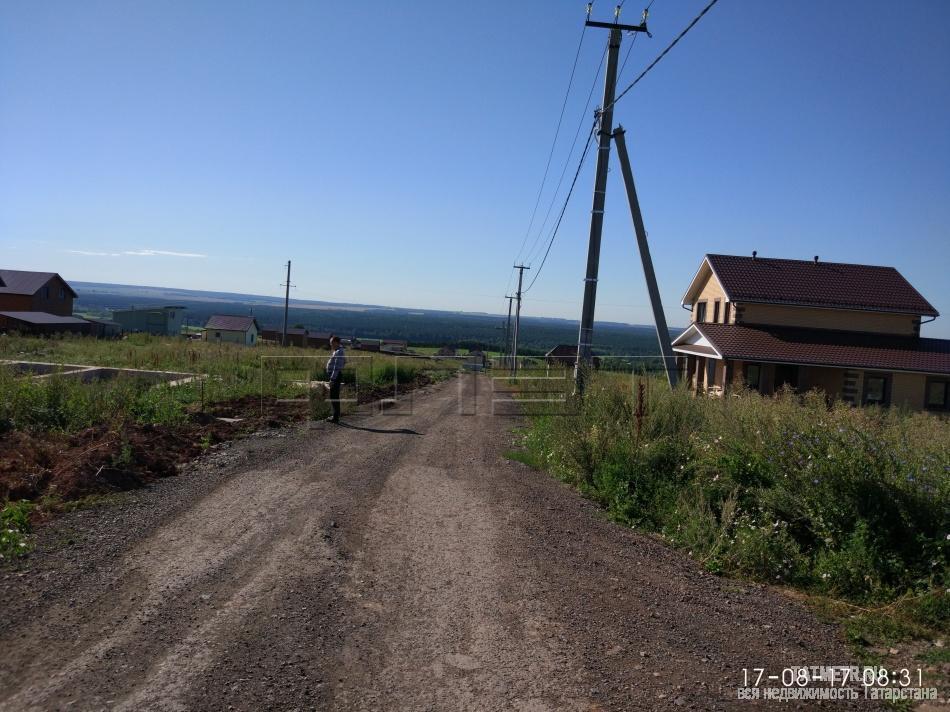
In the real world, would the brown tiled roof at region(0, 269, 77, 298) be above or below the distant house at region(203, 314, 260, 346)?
above

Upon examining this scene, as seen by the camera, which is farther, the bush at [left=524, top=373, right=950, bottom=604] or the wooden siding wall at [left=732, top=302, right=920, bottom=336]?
the wooden siding wall at [left=732, top=302, right=920, bottom=336]

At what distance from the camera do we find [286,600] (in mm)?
4848

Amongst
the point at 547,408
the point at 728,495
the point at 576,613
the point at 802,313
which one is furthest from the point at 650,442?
the point at 802,313

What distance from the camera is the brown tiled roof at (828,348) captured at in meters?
26.6

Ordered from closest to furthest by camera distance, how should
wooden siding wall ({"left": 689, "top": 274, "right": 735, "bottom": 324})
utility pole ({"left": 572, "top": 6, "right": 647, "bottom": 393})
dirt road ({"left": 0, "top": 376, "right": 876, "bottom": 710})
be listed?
dirt road ({"left": 0, "top": 376, "right": 876, "bottom": 710}) → utility pole ({"left": 572, "top": 6, "right": 647, "bottom": 393}) → wooden siding wall ({"left": 689, "top": 274, "right": 735, "bottom": 324})

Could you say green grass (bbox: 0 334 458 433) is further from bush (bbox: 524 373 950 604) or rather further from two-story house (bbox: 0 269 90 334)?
two-story house (bbox: 0 269 90 334)

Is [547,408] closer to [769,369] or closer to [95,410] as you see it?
[95,410]

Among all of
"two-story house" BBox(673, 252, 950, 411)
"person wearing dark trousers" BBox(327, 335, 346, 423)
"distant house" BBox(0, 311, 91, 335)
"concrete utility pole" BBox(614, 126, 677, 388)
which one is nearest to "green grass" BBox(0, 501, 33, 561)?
"person wearing dark trousers" BBox(327, 335, 346, 423)

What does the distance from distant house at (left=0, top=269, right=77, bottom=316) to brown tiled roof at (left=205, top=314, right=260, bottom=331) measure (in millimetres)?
15427

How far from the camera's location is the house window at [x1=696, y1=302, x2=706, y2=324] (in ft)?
112

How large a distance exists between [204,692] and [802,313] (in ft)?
101

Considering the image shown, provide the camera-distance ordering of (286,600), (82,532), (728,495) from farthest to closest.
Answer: (728,495) < (82,532) < (286,600)

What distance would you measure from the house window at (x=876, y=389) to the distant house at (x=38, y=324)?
41079 millimetres

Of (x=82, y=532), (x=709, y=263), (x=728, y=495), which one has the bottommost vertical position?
(x=82, y=532)
